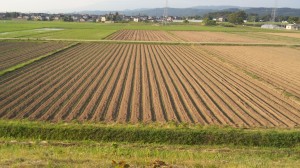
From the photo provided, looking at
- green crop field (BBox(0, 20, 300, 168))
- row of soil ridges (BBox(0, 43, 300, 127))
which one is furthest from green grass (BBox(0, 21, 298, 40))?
green crop field (BBox(0, 20, 300, 168))

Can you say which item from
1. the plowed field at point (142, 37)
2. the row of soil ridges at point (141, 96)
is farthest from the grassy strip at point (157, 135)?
the plowed field at point (142, 37)

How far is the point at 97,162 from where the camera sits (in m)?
8.16

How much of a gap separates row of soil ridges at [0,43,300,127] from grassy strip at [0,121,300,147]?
1252 millimetres

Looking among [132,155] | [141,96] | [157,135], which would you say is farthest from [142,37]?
[132,155]

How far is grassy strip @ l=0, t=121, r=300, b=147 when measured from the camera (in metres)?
12.7

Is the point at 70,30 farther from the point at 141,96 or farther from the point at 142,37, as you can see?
the point at 141,96

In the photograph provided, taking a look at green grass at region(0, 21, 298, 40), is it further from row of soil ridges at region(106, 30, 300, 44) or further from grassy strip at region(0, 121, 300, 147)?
grassy strip at region(0, 121, 300, 147)

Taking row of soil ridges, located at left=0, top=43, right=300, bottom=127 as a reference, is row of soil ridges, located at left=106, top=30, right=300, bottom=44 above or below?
above

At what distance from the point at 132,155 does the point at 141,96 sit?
8.26 meters

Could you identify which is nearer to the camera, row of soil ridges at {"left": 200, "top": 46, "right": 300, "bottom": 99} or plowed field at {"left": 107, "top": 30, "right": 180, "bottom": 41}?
row of soil ridges at {"left": 200, "top": 46, "right": 300, "bottom": 99}

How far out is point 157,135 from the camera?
12.8 meters

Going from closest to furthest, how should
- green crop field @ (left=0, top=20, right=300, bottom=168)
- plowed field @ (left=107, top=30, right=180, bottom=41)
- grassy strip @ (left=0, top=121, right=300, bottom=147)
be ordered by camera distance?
green crop field @ (left=0, top=20, right=300, bottom=168) → grassy strip @ (left=0, top=121, right=300, bottom=147) → plowed field @ (left=107, top=30, right=180, bottom=41)

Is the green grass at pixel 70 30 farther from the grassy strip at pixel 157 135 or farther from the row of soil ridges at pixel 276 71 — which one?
the grassy strip at pixel 157 135

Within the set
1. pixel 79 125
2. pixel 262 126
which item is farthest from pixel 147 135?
pixel 262 126
